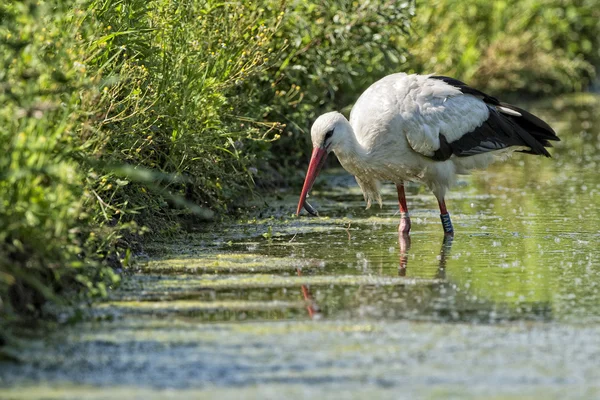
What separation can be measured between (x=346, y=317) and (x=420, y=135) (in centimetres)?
300

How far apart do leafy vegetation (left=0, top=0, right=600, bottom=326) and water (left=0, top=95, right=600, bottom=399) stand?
353 mm

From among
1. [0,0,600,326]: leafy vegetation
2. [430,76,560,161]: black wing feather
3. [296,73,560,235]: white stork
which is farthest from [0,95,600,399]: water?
[430,76,560,161]: black wing feather

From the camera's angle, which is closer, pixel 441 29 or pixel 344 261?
pixel 344 261

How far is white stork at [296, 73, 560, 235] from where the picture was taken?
8.33 m

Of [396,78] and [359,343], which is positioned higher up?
[396,78]

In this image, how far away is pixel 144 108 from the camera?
24.6 feet

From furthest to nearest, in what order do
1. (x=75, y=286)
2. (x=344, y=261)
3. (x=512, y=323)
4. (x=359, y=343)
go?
(x=344, y=261), (x=75, y=286), (x=512, y=323), (x=359, y=343)

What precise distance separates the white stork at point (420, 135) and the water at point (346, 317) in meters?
0.47

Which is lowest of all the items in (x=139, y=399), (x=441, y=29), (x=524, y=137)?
(x=139, y=399)

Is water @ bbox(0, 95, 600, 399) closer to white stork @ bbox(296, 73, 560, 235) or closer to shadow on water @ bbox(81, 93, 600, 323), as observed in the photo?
shadow on water @ bbox(81, 93, 600, 323)

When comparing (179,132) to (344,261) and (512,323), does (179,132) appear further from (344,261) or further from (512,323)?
(512,323)

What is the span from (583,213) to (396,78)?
2181 mm

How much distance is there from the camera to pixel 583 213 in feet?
31.3

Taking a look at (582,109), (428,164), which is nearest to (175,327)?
(428,164)
